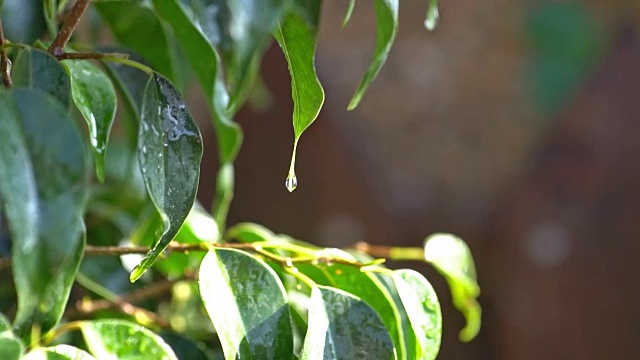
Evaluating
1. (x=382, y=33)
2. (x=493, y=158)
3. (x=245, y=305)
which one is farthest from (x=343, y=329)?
(x=493, y=158)

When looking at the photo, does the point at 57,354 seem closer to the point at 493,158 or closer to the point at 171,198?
the point at 171,198

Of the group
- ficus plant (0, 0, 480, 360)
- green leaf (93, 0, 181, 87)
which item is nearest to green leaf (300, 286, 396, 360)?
ficus plant (0, 0, 480, 360)

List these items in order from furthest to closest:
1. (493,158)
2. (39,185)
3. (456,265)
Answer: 1. (493,158)
2. (456,265)
3. (39,185)

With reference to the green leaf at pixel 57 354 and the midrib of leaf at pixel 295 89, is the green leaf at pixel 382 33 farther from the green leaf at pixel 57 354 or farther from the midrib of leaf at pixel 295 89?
the green leaf at pixel 57 354

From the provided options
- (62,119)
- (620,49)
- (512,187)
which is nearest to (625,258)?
(512,187)

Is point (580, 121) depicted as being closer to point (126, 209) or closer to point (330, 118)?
point (330, 118)

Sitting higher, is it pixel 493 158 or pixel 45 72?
pixel 45 72
